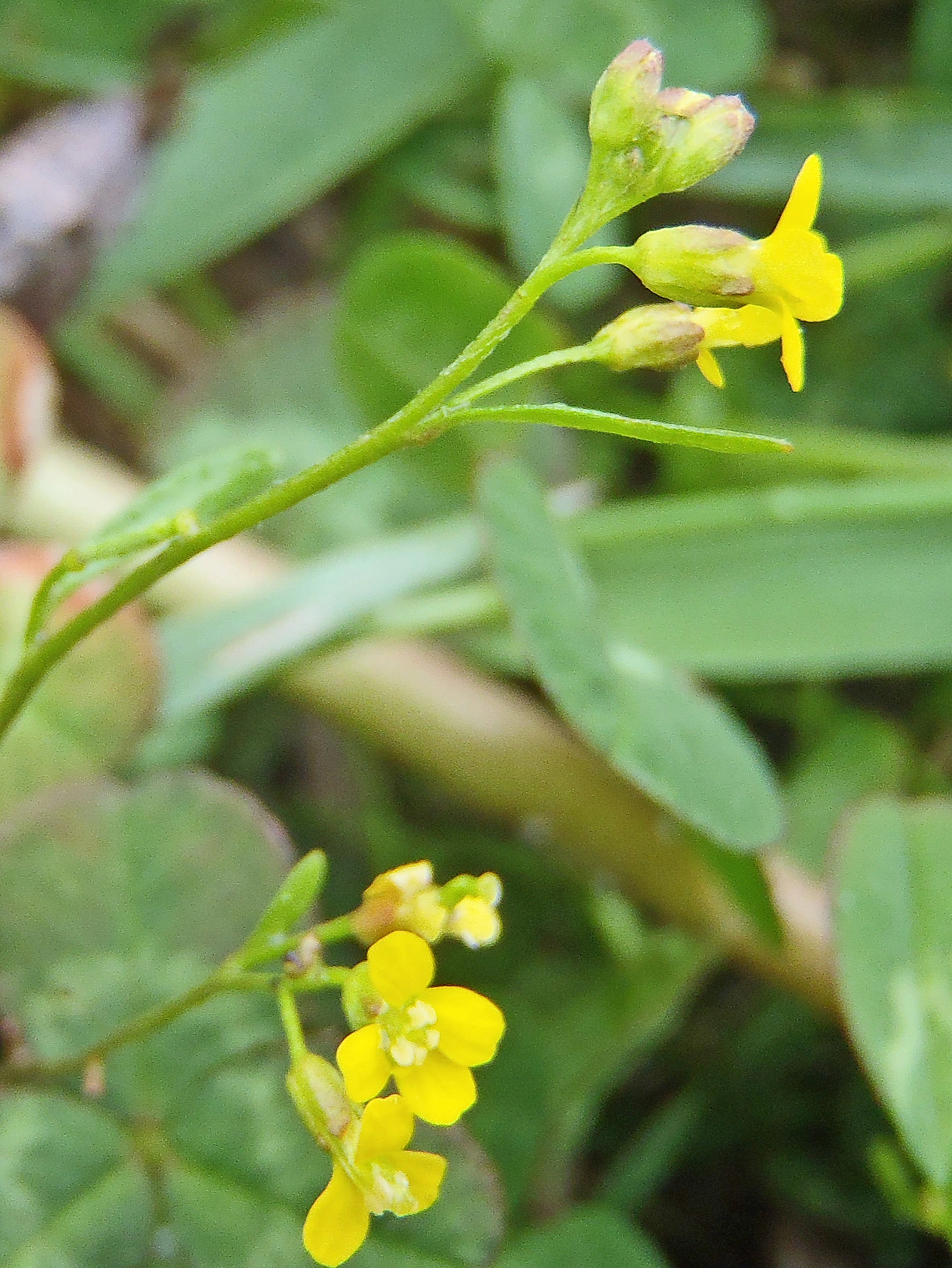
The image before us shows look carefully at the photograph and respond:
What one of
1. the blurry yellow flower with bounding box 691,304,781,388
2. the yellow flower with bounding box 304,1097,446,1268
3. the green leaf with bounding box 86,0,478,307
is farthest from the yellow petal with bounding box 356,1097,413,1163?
the green leaf with bounding box 86,0,478,307

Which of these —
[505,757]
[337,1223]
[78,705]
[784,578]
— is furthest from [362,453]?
[784,578]

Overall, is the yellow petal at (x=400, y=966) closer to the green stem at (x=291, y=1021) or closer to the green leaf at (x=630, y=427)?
the green stem at (x=291, y=1021)

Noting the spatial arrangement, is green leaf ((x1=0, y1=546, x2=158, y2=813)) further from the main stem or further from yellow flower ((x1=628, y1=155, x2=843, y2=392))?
yellow flower ((x1=628, y1=155, x2=843, y2=392))

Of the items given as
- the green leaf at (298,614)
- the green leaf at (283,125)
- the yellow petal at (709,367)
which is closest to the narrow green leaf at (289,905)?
the yellow petal at (709,367)

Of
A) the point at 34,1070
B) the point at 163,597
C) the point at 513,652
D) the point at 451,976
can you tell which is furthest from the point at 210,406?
the point at 34,1070

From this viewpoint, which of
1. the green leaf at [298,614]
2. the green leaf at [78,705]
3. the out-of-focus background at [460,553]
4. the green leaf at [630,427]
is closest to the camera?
the green leaf at [630,427]

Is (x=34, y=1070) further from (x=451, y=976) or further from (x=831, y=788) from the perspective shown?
(x=831, y=788)
